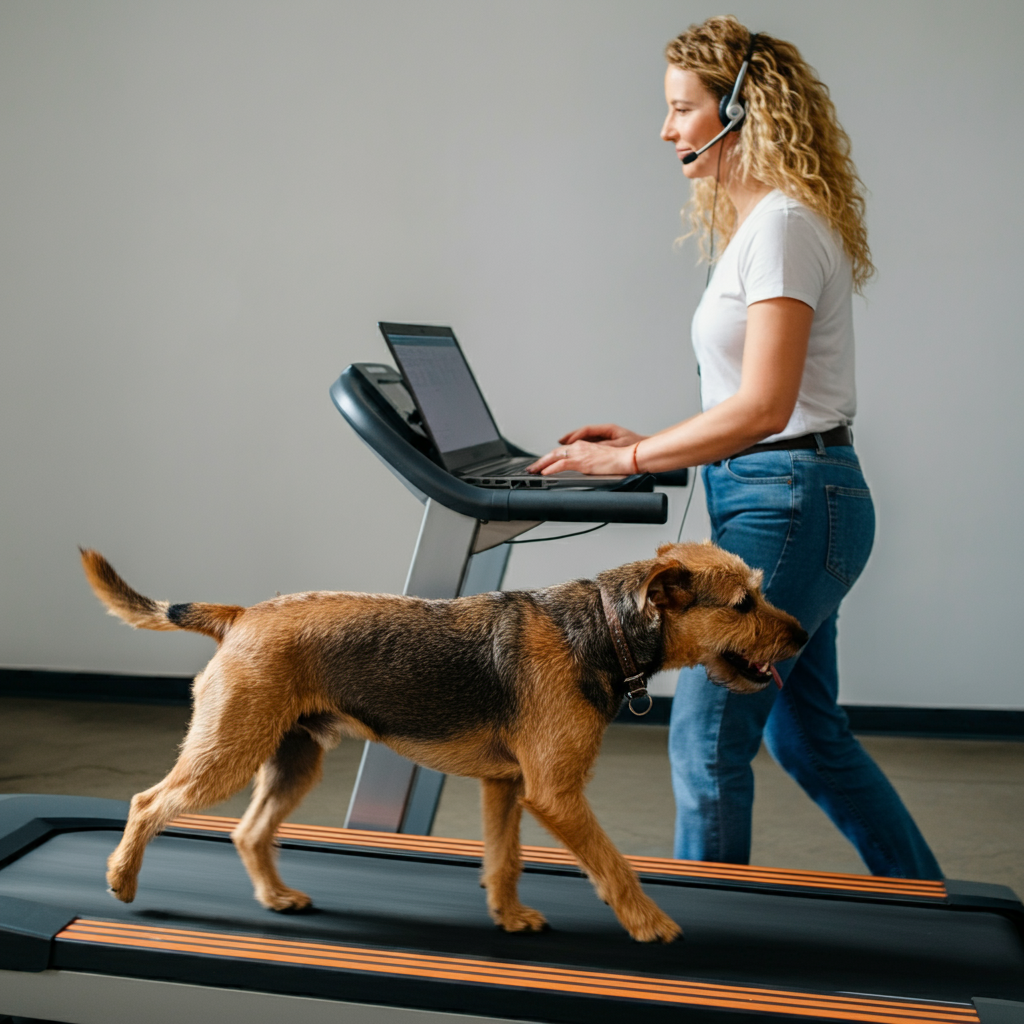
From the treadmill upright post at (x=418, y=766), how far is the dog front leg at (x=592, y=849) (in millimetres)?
512

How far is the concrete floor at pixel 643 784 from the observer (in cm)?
294

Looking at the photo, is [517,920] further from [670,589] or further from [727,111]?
[727,111]

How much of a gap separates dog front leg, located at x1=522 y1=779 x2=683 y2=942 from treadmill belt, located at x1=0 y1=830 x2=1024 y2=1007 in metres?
0.06

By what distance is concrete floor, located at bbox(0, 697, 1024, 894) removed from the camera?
9.66 ft

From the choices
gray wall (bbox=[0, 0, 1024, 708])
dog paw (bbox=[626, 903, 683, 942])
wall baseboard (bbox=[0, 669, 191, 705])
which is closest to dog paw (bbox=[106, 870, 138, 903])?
dog paw (bbox=[626, 903, 683, 942])

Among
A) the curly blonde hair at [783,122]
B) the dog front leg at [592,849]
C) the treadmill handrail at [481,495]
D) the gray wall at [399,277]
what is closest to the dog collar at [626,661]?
the dog front leg at [592,849]

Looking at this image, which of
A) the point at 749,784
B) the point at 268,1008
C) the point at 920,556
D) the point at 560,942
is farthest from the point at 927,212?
the point at 268,1008

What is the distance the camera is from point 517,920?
1650mm

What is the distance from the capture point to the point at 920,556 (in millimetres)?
3750

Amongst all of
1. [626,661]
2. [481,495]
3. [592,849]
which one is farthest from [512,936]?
[481,495]

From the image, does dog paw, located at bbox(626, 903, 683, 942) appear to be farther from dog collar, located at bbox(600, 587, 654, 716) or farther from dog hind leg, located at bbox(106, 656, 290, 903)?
dog hind leg, located at bbox(106, 656, 290, 903)

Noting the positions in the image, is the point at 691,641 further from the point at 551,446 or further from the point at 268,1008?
the point at 551,446

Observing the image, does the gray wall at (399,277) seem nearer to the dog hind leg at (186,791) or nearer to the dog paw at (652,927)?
the dog paw at (652,927)

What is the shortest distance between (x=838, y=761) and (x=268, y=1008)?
113 cm
